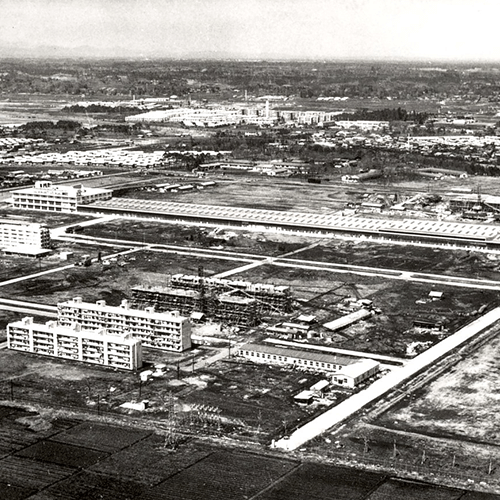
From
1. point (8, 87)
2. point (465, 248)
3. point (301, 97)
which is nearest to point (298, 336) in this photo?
point (465, 248)

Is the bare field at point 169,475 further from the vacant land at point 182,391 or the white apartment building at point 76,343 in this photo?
the white apartment building at point 76,343

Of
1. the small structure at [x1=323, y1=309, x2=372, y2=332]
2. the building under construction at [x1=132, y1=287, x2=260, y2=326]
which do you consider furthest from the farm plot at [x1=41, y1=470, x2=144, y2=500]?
the small structure at [x1=323, y1=309, x2=372, y2=332]

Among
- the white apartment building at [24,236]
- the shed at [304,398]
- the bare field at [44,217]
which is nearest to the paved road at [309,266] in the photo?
the white apartment building at [24,236]

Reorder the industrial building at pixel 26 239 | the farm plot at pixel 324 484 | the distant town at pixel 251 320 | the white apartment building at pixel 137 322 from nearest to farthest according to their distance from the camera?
the farm plot at pixel 324 484 → the distant town at pixel 251 320 → the white apartment building at pixel 137 322 → the industrial building at pixel 26 239

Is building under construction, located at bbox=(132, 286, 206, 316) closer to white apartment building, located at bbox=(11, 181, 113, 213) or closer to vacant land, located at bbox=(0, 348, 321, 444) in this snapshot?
vacant land, located at bbox=(0, 348, 321, 444)

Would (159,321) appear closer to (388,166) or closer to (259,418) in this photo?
(259,418)

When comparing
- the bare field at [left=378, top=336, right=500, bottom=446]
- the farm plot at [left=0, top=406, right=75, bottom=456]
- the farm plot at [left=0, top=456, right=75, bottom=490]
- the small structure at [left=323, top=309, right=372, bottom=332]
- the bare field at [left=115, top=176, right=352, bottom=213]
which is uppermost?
the bare field at [left=115, top=176, right=352, bottom=213]
